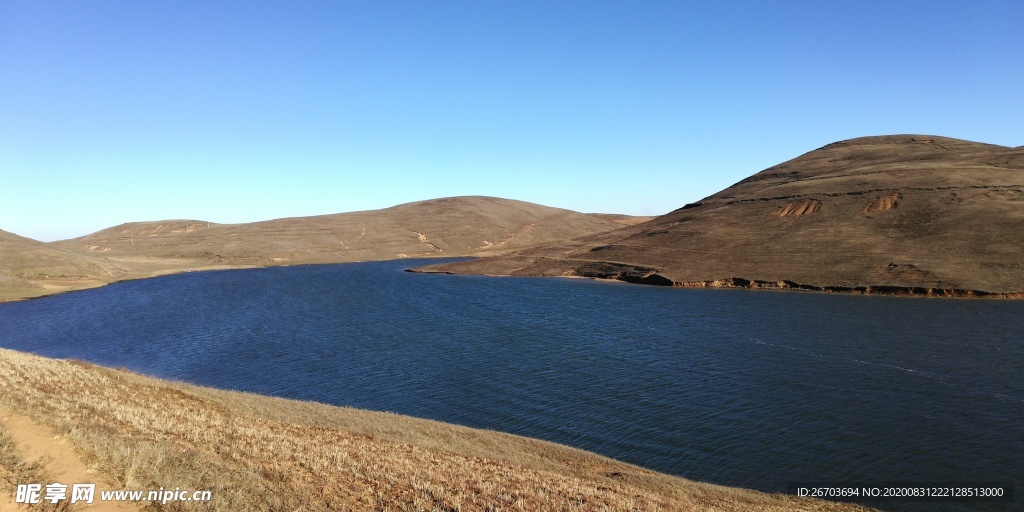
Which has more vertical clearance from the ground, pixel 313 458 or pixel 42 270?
pixel 42 270

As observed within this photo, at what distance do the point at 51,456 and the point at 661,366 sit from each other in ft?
121

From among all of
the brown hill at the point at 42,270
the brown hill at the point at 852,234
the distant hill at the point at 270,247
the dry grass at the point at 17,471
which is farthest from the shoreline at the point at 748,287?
the dry grass at the point at 17,471

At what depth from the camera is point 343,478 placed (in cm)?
1627

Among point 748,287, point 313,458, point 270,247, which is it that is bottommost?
point 313,458

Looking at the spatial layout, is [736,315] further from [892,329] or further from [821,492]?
[821,492]

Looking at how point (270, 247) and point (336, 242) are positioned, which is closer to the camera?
point (270, 247)

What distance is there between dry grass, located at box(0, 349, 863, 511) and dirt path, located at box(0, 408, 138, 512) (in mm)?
281

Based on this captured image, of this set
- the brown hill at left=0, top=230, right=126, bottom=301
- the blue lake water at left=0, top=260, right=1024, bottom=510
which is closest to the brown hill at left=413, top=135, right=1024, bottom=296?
the blue lake water at left=0, top=260, right=1024, bottom=510

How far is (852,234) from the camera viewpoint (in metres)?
83.6

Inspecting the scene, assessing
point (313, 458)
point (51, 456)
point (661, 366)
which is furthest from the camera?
point (661, 366)

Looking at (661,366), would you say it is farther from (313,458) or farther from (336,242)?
(336,242)

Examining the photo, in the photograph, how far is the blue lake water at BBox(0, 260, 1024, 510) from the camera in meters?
26.2

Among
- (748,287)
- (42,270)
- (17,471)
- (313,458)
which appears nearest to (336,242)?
(42,270)

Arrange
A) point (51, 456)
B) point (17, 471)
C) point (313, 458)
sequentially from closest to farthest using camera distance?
point (17, 471) < point (51, 456) < point (313, 458)
